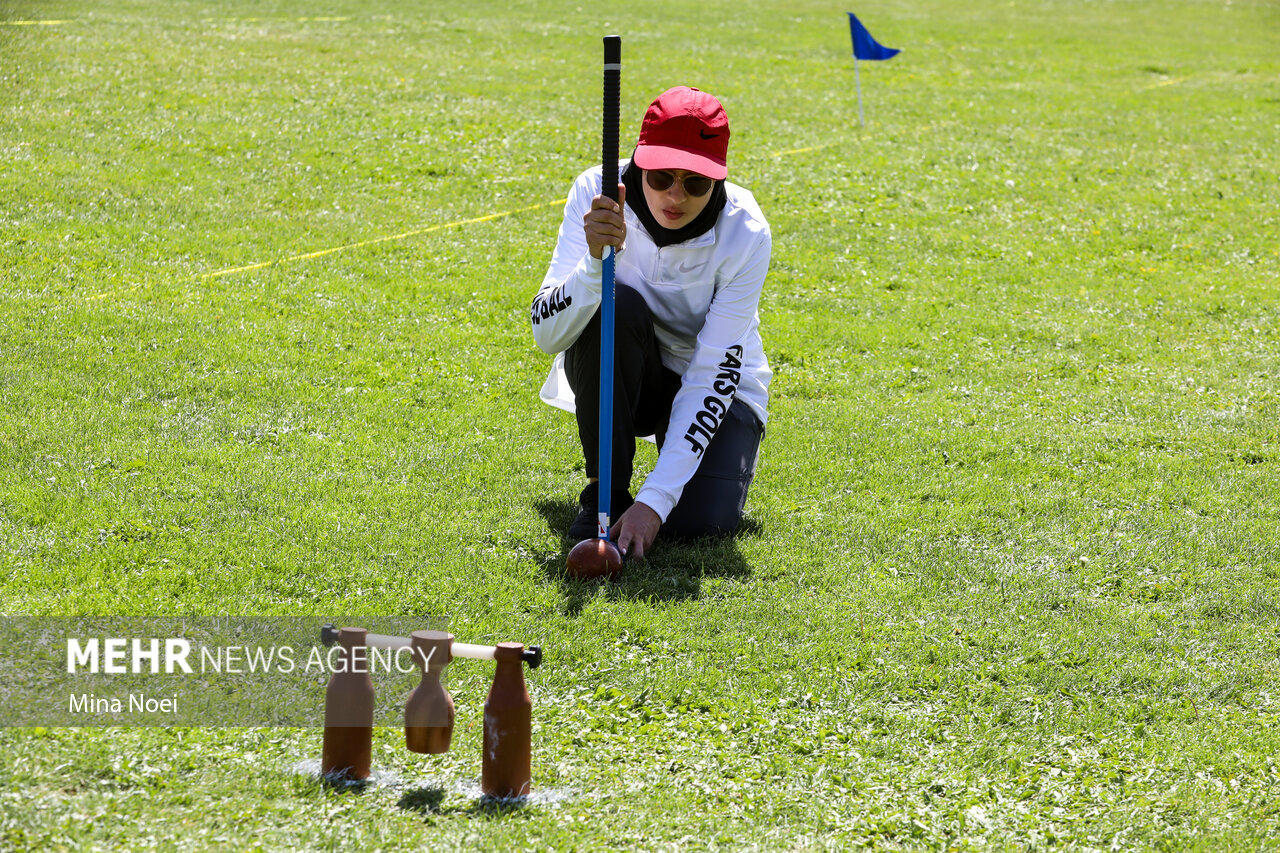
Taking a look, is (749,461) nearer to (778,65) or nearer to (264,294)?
(264,294)

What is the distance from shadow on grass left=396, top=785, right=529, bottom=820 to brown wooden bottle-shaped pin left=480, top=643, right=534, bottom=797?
0.07ft

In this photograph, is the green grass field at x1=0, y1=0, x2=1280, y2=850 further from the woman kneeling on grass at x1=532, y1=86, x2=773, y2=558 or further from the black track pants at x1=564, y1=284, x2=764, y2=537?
the woman kneeling on grass at x1=532, y1=86, x2=773, y2=558

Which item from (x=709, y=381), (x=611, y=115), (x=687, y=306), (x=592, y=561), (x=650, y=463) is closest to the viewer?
(x=611, y=115)

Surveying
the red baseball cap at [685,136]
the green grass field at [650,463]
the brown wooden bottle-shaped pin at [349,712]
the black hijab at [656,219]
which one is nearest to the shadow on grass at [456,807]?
the green grass field at [650,463]

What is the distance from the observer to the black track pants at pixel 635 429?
5035 millimetres

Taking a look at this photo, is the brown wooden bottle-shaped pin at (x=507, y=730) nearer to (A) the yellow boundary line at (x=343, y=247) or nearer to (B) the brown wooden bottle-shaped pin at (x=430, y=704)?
(B) the brown wooden bottle-shaped pin at (x=430, y=704)

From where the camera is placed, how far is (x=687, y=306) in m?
5.29

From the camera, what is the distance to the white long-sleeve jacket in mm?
4852

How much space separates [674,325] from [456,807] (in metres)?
2.56

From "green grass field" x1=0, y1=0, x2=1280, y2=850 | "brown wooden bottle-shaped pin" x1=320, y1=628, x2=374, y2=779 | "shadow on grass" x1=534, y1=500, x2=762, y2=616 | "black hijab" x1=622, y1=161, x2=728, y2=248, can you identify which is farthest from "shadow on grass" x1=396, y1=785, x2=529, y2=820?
"black hijab" x1=622, y1=161, x2=728, y2=248

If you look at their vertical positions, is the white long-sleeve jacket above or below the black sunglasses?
below

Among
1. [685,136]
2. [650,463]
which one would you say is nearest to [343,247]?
[650,463]

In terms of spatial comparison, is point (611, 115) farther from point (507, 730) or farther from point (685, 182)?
point (507, 730)

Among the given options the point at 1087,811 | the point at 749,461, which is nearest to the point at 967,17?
the point at 749,461
